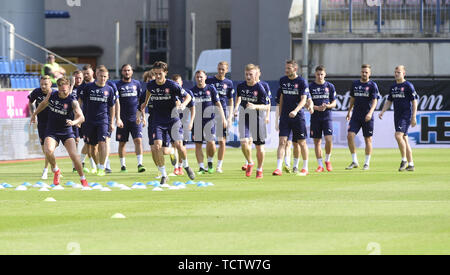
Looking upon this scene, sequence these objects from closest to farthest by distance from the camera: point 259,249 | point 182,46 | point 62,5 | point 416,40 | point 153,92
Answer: point 259,249 < point 153,92 < point 416,40 < point 182,46 < point 62,5

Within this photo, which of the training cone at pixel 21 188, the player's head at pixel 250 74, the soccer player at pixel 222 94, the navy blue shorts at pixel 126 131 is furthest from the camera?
the navy blue shorts at pixel 126 131

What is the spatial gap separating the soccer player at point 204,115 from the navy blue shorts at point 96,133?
6.01ft

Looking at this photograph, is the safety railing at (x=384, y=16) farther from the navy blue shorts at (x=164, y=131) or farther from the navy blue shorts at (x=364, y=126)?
the navy blue shorts at (x=164, y=131)

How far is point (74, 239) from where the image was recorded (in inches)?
416

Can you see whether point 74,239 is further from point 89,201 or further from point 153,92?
A: point 153,92

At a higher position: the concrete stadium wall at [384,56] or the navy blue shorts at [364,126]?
the concrete stadium wall at [384,56]

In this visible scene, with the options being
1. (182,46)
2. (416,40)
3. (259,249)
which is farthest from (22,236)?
(182,46)

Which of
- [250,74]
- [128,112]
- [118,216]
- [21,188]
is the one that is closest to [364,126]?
[250,74]

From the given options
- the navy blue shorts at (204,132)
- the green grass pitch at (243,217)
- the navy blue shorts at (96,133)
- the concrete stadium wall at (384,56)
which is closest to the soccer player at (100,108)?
the navy blue shorts at (96,133)

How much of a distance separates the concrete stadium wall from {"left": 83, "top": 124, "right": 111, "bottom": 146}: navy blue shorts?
15.6 m

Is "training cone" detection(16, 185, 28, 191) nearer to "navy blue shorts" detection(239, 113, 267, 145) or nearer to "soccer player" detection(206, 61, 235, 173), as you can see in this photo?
"navy blue shorts" detection(239, 113, 267, 145)

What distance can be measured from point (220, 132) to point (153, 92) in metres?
3.72

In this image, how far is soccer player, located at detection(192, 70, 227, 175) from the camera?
65.7 ft

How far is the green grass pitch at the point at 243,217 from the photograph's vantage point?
10.0 meters
